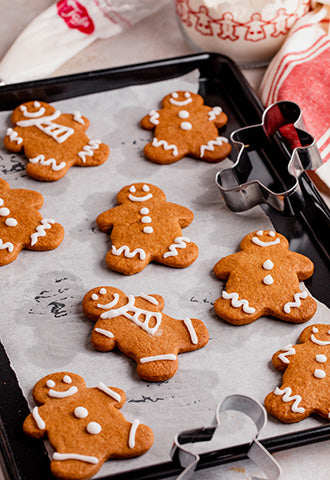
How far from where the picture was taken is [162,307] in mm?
1192

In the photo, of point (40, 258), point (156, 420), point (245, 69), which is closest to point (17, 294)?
point (40, 258)

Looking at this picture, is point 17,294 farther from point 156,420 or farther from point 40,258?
point 156,420

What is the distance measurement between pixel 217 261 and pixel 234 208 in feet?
0.42

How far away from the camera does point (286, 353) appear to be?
43.7 inches

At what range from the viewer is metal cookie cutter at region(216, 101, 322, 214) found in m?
1.33

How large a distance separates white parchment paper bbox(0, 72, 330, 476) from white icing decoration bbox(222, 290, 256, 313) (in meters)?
0.03

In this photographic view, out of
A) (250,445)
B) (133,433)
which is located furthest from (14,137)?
(250,445)

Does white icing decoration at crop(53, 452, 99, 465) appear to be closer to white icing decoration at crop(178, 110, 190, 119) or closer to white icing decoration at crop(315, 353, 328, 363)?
white icing decoration at crop(315, 353, 328, 363)

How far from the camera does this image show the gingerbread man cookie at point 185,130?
4.80 feet

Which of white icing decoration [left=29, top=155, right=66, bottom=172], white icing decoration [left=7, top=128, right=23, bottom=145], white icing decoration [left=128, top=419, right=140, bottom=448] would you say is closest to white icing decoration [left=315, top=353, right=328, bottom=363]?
white icing decoration [left=128, top=419, right=140, bottom=448]

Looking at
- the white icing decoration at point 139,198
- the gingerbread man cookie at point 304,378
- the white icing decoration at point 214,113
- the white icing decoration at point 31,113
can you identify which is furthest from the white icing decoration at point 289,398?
the white icing decoration at point 31,113

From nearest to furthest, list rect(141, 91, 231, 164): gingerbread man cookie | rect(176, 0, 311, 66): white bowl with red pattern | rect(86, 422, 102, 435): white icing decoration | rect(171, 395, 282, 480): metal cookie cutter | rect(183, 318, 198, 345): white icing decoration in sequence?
rect(171, 395, 282, 480): metal cookie cutter, rect(86, 422, 102, 435): white icing decoration, rect(183, 318, 198, 345): white icing decoration, rect(141, 91, 231, 164): gingerbread man cookie, rect(176, 0, 311, 66): white bowl with red pattern

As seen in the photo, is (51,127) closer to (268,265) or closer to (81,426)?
(268,265)

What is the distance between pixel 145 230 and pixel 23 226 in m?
0.24
